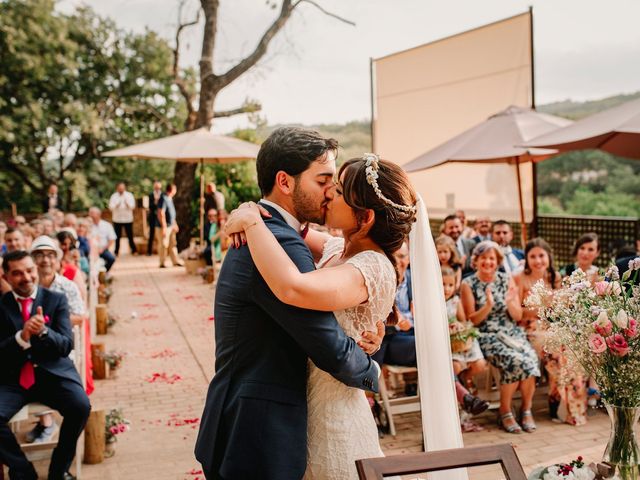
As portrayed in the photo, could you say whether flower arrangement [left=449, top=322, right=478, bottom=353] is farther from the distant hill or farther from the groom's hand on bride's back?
the distant hill

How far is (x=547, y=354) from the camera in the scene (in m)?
5.75

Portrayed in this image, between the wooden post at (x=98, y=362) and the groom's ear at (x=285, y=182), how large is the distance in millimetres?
5278

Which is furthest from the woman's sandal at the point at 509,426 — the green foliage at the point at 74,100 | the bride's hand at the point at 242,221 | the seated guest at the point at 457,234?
the green foliage at the point at 74,100

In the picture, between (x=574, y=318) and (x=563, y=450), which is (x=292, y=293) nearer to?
(x=574, y=318)

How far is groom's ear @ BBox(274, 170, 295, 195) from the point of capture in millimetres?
2166

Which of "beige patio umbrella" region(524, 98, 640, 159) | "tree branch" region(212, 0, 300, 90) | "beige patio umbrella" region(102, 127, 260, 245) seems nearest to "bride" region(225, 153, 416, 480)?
"beige patio umbrella" region(524, 98, 640, 159)

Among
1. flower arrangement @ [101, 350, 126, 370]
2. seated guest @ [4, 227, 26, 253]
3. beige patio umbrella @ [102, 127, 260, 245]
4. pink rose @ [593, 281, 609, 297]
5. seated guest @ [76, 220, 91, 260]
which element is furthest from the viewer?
beige patio umbrella @ [102, 127, 260, 245]

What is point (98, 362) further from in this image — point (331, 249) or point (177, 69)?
point (177, 69)

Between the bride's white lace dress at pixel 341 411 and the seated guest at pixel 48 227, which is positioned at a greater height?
the seated guest at pixel 48 227

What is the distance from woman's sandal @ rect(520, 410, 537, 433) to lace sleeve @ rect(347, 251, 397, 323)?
379 cm

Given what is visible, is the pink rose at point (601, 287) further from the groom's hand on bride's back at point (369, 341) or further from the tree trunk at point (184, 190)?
the tree trunk at point (184, 190)

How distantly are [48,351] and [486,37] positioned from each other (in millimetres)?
11162

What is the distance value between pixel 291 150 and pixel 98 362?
556 cm

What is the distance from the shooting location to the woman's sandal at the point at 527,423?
5.43m
